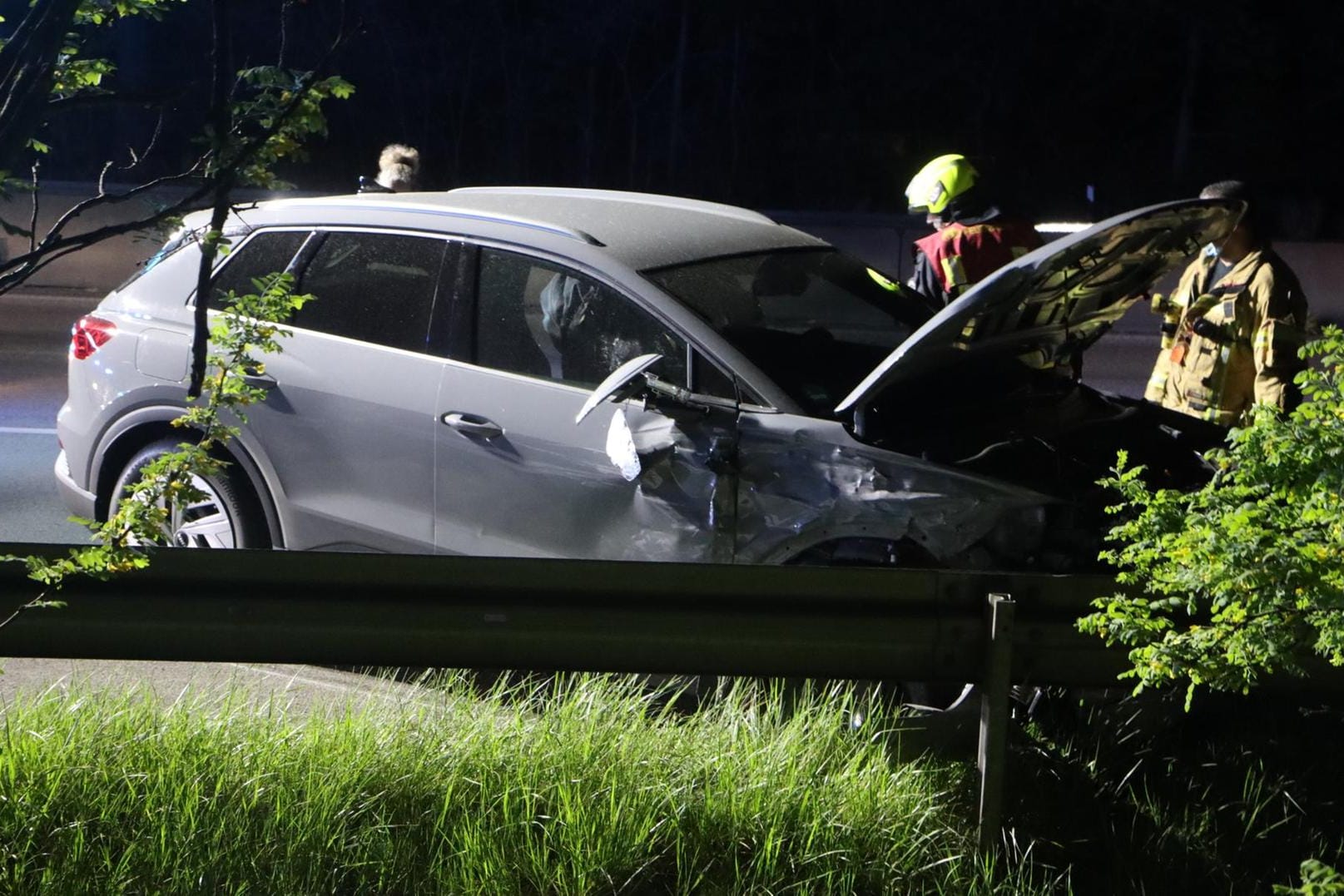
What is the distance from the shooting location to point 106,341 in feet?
18.8

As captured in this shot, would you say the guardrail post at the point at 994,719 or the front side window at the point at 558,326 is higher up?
the front side window at the point at 558,326

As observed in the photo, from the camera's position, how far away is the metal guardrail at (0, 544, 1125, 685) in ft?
11.1

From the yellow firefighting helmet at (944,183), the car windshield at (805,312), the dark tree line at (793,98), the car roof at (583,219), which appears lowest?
the car windshield at (805,312)

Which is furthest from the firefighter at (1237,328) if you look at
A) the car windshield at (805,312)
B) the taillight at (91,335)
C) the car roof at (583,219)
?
the taillight at (91,335)

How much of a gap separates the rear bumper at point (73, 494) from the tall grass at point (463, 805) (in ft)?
6.54

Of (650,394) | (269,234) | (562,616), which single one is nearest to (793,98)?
(269,234)

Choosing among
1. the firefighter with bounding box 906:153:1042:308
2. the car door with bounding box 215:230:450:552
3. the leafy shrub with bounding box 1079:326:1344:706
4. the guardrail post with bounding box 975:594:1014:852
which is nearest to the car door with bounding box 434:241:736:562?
the car door with bounding box 215:230:450:552

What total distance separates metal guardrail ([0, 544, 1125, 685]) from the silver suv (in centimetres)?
81

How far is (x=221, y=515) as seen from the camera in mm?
5453

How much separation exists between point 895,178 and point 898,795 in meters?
30.9

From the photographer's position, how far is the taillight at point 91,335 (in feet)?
18.9

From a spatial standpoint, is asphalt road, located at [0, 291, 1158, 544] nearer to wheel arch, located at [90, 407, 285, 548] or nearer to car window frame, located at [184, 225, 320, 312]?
wheel arch, located at [90, 407, 285, 548]

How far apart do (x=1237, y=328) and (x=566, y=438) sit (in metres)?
2.91

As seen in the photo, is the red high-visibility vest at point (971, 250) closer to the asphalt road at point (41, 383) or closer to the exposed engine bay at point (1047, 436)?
the exposed engine bay at point (1047, 436)
